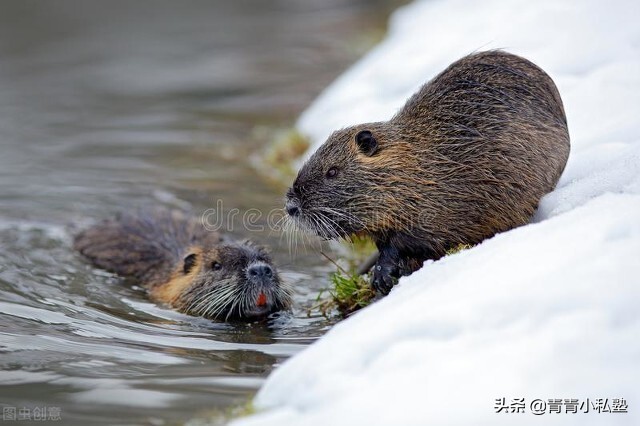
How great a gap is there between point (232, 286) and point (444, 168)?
1.47 meters

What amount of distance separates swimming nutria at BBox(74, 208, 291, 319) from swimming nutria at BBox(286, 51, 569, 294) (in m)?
0.78

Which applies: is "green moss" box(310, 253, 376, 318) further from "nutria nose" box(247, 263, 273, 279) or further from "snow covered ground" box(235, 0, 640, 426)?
"snow covered ground" box(235, 0, 640, 426)

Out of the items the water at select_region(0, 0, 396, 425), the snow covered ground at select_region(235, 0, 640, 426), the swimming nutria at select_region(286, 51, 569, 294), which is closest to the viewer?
the snow covered ground at select_region(235, 0, 640, 426)

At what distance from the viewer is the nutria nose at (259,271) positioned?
5.37 m

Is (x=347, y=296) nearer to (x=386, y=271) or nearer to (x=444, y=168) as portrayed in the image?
(x=386, y=271)

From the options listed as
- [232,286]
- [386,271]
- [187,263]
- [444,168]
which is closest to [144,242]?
[187,263]

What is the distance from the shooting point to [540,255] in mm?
3525

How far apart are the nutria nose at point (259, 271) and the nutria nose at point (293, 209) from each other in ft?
2.29

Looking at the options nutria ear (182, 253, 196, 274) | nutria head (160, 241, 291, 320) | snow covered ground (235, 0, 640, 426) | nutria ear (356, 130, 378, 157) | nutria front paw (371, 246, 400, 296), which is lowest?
snow covered ground (235, 0, 640, 426)

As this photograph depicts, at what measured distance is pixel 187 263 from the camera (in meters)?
5.94

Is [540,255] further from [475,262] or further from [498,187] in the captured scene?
[498,187]

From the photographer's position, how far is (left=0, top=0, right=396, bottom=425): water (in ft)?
13.4

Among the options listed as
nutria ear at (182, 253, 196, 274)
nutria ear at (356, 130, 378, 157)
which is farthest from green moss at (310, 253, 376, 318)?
nutria ear at (182, 253, 196, 274)

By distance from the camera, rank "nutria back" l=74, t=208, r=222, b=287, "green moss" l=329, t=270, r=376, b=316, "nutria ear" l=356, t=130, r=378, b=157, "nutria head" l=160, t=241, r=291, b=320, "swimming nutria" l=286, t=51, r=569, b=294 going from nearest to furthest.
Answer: "swimming nutria" l=286, t=51, r=569, b=294 < "nutria ear" l=356, t=130, r=378, b=157 < "green moss" l=329, t=270, r=376, b=316 < "nutria head" l=160, t=241, r=291, b=320 < "nutria back" l=74, t=208, r=222, b=287
